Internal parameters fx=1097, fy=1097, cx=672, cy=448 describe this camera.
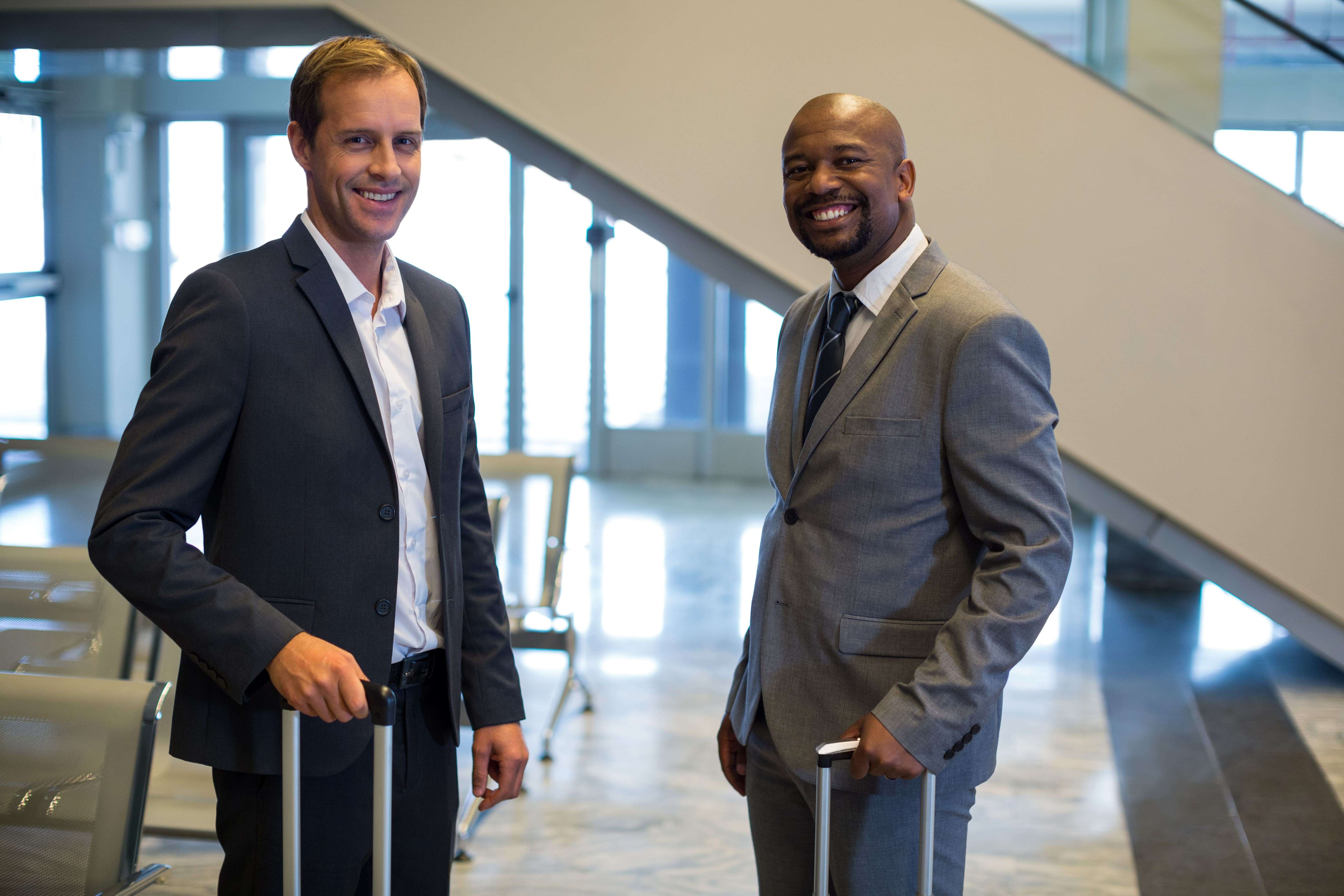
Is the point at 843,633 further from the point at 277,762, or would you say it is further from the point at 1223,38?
the point at 1223,38

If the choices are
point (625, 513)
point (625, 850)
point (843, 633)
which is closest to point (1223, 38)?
point (843, 633)

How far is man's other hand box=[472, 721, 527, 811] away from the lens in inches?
66.2

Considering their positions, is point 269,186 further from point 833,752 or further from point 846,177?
point 833,752

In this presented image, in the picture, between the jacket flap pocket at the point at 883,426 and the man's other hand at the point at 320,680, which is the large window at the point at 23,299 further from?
the jacket flap pocket at the point at 883,426

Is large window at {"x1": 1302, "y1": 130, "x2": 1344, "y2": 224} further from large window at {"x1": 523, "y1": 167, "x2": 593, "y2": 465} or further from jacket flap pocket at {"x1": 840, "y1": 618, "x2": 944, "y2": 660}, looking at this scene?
large window at {"x1": 523, "y1": 167, "x2": 593, "y2": 465}

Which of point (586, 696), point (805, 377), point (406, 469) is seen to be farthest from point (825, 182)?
point (586, 696)

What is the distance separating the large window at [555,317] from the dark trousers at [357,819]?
26.3 ft

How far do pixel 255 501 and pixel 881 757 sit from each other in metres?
0.90

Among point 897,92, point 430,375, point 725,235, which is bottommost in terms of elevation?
point 430,375

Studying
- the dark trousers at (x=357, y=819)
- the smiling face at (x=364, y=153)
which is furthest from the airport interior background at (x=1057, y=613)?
the smiling face at (x=364, y=153)

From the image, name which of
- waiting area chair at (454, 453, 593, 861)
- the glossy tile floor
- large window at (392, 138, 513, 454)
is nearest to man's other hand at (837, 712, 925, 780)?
the glossy tile floor

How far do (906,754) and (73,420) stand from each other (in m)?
10.8

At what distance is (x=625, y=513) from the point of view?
8344 mm

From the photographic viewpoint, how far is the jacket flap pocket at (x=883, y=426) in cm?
159
